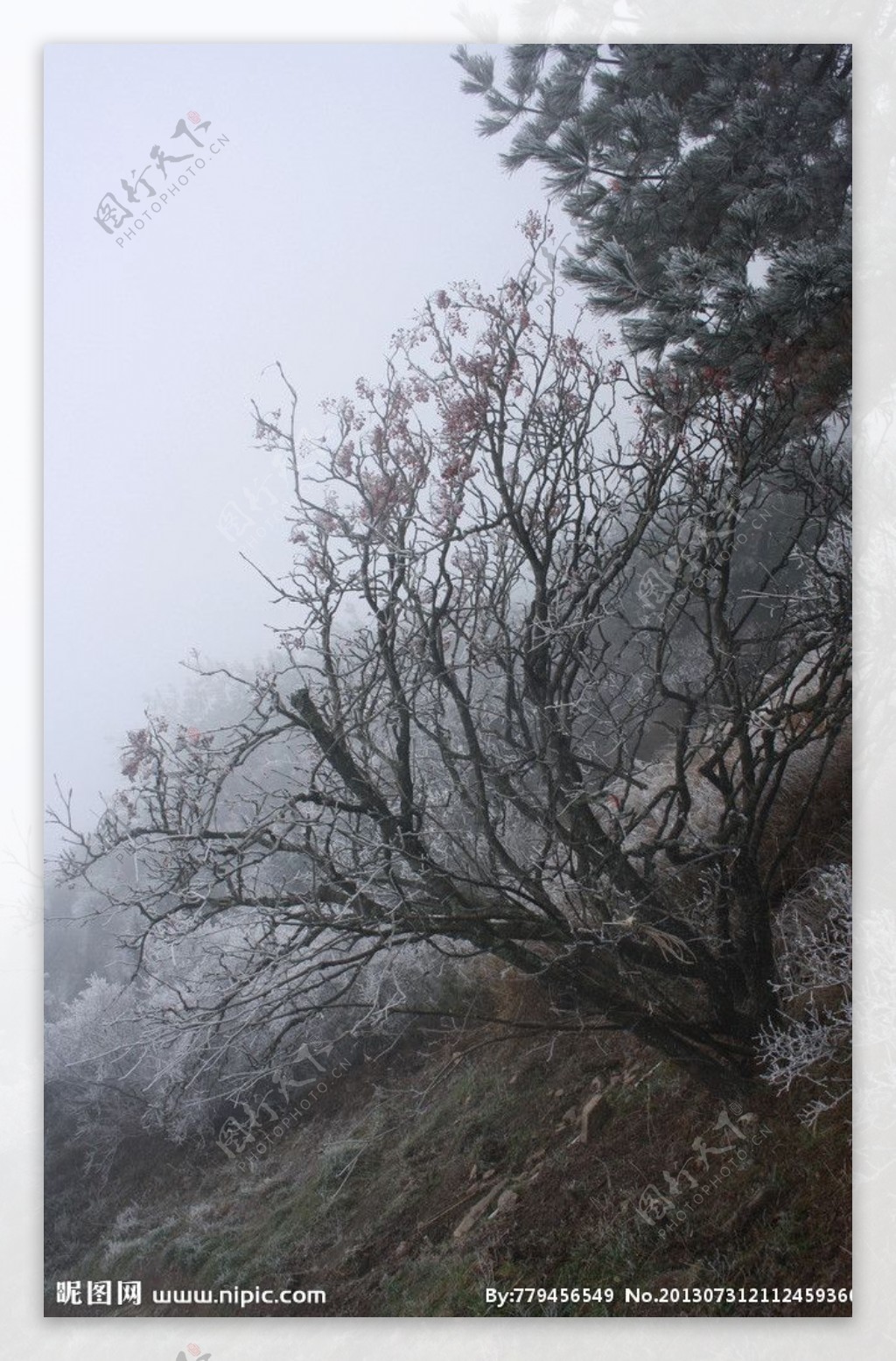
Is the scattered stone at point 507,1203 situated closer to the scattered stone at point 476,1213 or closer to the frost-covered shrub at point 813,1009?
the scattered stone at point 476,1213

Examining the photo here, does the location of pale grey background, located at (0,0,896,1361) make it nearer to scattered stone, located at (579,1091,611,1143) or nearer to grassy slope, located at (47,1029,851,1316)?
grassy slope, located at (47,1029,851,1316)

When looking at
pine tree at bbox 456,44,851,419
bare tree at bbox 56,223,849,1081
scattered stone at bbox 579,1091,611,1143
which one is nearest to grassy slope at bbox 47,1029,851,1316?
scattered stone at bbox 579,1091,611,1143

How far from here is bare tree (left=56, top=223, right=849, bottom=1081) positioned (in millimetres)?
2521

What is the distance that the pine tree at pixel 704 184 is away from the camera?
2.57 metres

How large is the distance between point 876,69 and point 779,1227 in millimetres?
2733

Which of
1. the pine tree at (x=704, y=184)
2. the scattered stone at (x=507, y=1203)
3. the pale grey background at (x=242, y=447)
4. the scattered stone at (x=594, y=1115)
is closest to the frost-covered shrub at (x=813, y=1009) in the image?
the pale grey background at (x=242, y=447)

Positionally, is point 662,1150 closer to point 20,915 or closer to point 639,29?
point 20,915

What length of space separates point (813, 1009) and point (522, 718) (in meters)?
0.97

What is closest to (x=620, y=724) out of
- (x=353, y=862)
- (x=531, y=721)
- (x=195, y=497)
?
(x=531, y=721)

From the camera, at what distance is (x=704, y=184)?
2.59 m

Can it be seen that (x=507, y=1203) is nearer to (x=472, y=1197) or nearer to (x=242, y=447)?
(x=472, y=1197)

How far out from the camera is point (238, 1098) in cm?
252

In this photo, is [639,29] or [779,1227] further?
[639,29]

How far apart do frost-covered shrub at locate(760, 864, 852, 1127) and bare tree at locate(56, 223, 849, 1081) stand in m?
0.05
